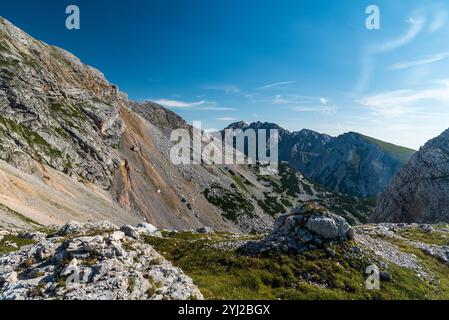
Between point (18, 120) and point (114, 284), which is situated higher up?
point (18, 120)

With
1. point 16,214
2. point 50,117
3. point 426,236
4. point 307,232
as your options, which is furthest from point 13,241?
point 50,117

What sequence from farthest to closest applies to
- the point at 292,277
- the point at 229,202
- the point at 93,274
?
the point at 229,202 < the point at 292,277 < the point at 93,274

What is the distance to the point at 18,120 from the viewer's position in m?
108

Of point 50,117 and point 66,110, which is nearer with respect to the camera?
point 50,117

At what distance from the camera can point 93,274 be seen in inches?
803

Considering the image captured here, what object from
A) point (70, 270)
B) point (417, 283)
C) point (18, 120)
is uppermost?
point (18, 120)

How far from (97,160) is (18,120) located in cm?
2883

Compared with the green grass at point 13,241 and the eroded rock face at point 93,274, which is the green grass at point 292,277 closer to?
the eroded rock face at point 93,274

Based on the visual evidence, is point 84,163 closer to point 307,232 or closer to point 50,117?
point 50,117

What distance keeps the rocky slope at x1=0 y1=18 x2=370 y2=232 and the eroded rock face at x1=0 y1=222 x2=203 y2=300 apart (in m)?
33.0

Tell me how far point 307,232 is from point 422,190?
320 feet

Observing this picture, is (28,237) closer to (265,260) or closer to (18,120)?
(265,260)

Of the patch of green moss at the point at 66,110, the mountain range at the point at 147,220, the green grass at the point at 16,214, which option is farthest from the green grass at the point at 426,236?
the patch of green moss at the point at 66,110
